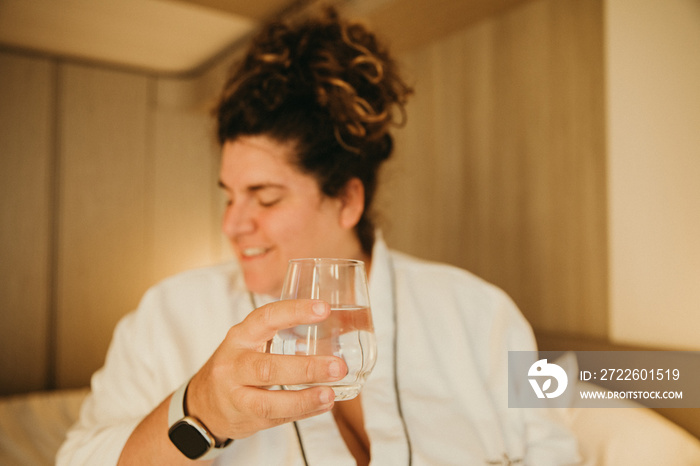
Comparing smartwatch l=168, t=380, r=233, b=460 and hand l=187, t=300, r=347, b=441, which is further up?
hand l=187, t=300, r=347, b=441

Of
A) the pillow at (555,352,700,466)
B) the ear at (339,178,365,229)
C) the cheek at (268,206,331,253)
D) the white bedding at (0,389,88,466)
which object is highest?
the ear at (339,178,365,229)

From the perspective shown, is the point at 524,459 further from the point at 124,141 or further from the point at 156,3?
the point at 124,141

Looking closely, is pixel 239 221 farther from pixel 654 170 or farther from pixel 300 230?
pixel 654 170

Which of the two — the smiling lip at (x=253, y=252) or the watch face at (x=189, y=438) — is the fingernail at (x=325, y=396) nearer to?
the watch face at (x=189, y=438)

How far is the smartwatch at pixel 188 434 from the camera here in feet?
2.00

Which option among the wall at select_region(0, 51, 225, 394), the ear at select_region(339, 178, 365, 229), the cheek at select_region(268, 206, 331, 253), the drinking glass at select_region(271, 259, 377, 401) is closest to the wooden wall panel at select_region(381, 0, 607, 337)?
the ear at select_region(339, 178, 365, 229)

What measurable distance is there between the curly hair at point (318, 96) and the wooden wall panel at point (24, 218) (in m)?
2.68

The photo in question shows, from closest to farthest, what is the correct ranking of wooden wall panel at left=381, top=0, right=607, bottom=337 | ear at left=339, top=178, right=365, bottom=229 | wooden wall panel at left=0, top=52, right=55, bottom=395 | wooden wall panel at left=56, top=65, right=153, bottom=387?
ear at left=339, top=178, right=365, bottom=229
wooden wall panel at left=381, top=0, right=607, bottom=337
wooden wall panel at left=0, top=52, right=55, bottom=395
wooden wall panel at left=56, top=65, right=153, bottom=387

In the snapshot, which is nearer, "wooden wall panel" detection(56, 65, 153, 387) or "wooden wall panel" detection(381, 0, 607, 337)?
"wooden wall panel" detection(381, 0, 607, 337)

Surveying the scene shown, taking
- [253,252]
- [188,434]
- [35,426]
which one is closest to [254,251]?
[253,252]

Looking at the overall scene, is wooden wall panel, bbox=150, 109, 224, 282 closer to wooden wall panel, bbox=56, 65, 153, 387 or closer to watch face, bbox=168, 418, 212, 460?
wooden wall panel, bbox=56, 65, 153, 387

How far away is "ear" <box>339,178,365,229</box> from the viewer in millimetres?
1194

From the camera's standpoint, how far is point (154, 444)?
26.9 inches

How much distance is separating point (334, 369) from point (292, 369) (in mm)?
41
